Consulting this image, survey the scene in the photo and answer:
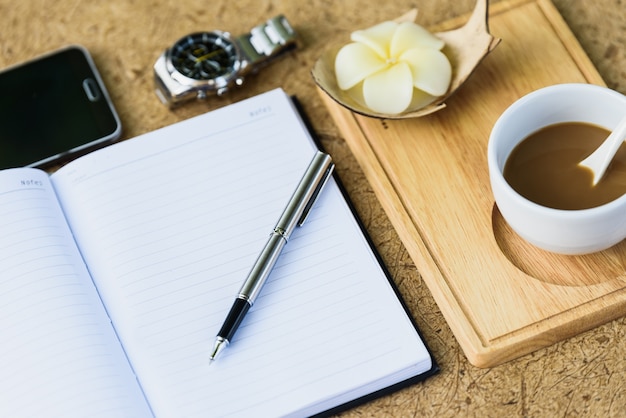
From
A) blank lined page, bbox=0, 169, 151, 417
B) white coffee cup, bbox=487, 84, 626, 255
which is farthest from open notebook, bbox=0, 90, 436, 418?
white coffee cup, bbox=487, 84, 626, 255

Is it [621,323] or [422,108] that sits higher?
[422,108]

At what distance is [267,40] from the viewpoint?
893 mm

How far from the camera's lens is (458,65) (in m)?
0.82

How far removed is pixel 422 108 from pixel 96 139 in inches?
14.0

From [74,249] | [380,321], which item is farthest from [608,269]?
[74,249]

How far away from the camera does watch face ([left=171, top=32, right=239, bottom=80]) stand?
88 centimetres

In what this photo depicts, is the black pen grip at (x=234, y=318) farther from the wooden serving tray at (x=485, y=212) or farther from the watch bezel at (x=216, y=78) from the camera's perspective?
the watch bezel at (x=216, y=78)

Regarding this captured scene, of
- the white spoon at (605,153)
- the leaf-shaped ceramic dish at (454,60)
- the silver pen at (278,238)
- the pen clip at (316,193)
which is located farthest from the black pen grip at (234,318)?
the white spoon at (605,153)

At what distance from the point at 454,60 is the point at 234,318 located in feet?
1.18

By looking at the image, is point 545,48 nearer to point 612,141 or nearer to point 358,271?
point 612,141

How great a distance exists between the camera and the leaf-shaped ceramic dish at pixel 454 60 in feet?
2.60

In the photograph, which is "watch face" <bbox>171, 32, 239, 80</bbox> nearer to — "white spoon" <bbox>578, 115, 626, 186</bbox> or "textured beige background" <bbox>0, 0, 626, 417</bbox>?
"textured beige background" <bbox>0, 0, 626, 417</bbox>

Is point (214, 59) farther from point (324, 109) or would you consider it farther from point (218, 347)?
point (218, 347)

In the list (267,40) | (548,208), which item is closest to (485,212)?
(548,208)
